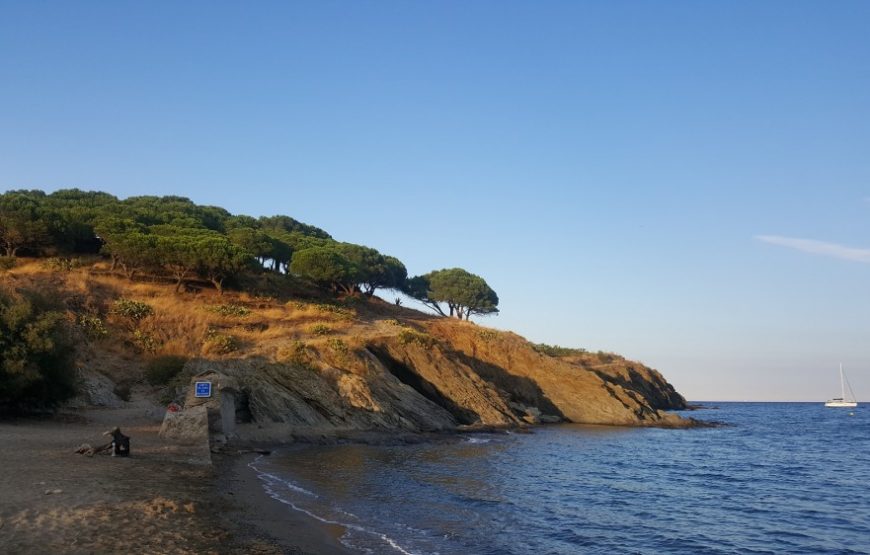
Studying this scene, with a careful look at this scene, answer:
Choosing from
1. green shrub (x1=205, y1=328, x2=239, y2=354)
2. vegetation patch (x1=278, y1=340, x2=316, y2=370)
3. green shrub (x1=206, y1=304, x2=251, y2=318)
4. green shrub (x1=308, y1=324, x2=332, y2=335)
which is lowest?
vegetation patch (x1=278, y1=340, x2=316, y2=370)

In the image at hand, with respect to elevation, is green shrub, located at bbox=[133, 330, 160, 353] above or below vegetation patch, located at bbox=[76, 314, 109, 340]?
below

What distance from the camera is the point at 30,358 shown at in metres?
24.5

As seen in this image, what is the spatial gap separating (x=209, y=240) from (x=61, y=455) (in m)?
42.8

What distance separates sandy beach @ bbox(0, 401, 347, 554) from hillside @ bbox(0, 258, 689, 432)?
35.6ft

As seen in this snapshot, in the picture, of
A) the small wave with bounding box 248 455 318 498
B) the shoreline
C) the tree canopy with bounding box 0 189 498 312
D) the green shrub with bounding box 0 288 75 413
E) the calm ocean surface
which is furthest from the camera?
the tree canopy with bounding box 0 189 498 312

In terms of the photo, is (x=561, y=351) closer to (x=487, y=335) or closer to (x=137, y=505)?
(x=487, y=335)

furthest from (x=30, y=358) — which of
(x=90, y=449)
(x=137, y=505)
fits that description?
(x=137, y=505)

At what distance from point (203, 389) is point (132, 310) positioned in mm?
22746

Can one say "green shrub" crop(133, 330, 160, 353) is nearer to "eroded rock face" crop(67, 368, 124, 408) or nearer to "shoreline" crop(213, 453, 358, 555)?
"eroded rock face" crop(67, 368, 124, 408)

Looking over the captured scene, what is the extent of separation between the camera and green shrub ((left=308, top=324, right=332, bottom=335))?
48.7m

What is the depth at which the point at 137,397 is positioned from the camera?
35.0 metres

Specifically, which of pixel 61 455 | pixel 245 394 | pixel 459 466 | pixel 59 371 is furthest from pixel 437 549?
pixel 245 394

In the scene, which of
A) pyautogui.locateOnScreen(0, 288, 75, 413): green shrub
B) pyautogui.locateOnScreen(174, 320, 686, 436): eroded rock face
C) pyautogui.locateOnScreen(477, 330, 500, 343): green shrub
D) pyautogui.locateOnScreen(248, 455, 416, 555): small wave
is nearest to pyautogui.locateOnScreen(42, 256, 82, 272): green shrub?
pyautogui.locateOnScreen(174, 320, 686, 436): eroded rock face

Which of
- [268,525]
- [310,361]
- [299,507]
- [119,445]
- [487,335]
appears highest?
[487,335]
